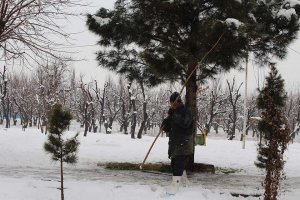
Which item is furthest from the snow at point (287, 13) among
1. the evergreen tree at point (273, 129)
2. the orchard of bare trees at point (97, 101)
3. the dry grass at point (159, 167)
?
the orchard of bare trees at point (97, 101)

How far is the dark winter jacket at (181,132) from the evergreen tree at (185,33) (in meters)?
1.38

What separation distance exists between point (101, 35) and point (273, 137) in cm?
487

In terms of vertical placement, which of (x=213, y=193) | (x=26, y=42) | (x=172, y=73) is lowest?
(x=213, y=193)

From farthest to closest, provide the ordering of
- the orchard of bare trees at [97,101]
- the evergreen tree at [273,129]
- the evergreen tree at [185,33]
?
the orchard of bare trees at [97,101], the evergreen tree at [185,33], the evergreen tree at [273,129]

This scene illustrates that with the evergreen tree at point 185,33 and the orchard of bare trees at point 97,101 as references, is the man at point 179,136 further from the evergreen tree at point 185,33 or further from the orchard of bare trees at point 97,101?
the orchard of bare trees at point 97,101

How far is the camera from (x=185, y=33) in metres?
9.99

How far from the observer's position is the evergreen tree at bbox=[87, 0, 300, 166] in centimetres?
869

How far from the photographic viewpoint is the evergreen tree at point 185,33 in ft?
28.5

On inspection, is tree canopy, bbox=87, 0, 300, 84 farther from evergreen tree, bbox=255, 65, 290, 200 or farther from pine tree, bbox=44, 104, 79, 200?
pine tree, bbox=44, 104, 79, 200

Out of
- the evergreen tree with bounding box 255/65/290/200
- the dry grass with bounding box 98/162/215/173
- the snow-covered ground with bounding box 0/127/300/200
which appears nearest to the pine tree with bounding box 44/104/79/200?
the snow-covered ground with bounding box 0/127/300/200

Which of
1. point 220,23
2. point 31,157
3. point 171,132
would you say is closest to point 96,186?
point 171,132

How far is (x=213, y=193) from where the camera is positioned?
7496mm

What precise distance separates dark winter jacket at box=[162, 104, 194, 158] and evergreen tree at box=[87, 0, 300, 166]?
1377 mm

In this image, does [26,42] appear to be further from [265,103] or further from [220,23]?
[265,103]
